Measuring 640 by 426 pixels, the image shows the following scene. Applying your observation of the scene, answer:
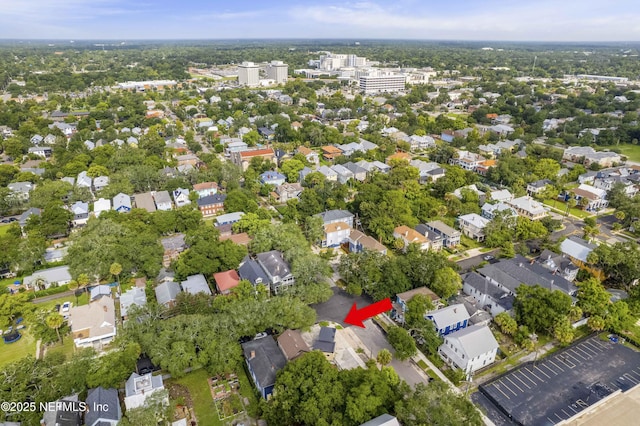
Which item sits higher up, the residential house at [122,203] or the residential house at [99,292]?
the residential house at [122,203]

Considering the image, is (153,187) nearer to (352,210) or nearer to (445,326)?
(352,210)

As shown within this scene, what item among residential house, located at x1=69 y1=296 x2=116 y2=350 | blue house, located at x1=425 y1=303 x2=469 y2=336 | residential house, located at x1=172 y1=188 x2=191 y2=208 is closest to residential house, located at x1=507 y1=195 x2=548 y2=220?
blue house, located at x1=425 y1=303 x2=469 y2=336

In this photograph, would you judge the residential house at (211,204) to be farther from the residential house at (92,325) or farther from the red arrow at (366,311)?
the red arrow at (366,311)

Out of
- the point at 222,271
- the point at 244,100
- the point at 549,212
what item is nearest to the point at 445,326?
the point at 222,271

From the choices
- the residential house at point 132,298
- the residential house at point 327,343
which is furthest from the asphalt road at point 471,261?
the residential house at point 132,298

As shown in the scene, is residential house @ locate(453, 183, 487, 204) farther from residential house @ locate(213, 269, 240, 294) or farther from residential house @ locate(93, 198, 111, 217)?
residential house @ locate(93, 198, 111, 217)
